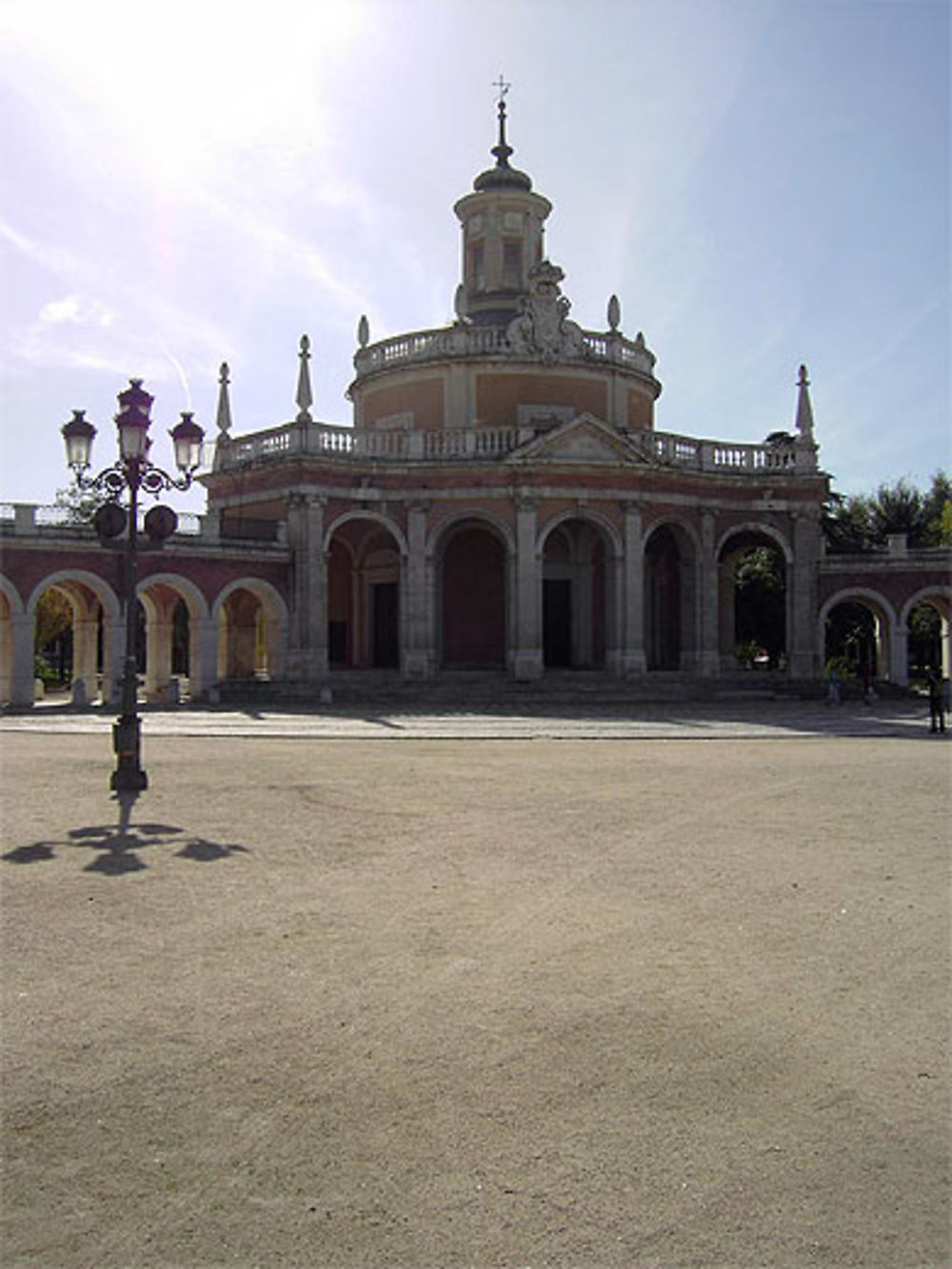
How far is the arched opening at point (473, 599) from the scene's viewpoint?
39250 millimetres

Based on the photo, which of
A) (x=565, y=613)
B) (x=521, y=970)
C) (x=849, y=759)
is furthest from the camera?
(x=565, y=613)

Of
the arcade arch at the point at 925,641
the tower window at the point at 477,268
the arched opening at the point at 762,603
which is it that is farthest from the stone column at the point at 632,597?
the arcade arch at the point at 925,641

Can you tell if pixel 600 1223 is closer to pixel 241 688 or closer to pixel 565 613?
pixel 241 688

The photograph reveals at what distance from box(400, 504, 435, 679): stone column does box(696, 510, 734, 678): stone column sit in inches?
366

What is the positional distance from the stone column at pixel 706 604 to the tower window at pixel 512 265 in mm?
12439

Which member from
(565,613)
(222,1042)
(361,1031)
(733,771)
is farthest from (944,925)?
(565,613)

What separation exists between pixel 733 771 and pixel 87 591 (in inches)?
937

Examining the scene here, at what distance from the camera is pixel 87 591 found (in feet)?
112

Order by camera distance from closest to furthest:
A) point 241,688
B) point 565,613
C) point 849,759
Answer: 1. point 849,759
2. point 241,688
3. point 565,613

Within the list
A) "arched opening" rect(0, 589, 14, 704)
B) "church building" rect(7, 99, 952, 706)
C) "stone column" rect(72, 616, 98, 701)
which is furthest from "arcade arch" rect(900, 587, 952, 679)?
A: "arched opening" rect(0, 589, 14, 704)

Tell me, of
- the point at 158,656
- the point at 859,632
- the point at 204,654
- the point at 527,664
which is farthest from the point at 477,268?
the point at 859,632

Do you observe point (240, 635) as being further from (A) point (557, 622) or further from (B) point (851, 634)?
(B) point (851, 634)

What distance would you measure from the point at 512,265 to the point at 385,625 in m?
15.1

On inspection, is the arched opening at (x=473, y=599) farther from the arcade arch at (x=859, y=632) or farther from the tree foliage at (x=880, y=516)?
the tree foliage at (x=880, y=516)
